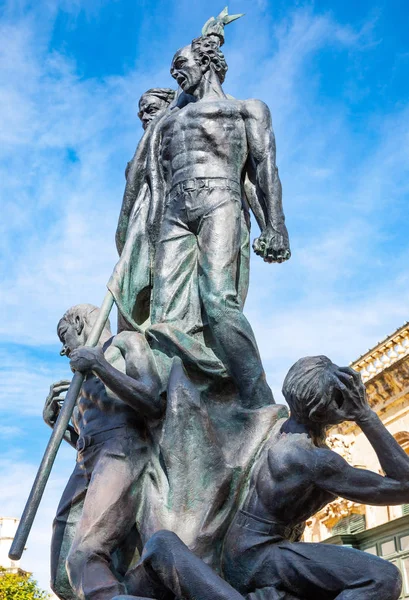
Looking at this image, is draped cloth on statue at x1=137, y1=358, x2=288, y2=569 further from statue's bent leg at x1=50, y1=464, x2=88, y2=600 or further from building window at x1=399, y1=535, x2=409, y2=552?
building window at x1=399, y1=535, x2=409, y2=552

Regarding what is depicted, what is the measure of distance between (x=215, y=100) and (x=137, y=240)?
1206 mm

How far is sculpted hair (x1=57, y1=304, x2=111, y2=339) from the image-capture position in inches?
250

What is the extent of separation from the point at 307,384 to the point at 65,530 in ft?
6.11

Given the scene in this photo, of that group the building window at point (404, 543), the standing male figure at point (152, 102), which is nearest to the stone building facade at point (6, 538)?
the building window at point (404, 543)

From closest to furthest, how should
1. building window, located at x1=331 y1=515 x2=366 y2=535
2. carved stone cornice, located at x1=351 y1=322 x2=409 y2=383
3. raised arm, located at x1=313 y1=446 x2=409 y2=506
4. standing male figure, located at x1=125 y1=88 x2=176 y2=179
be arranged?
raised arm, located at x1=313 y1=446 x2=409 y2=506 < standing male figure, located at x1=125 y1=88 x2=176 y2=179 < carved stone cornice, located at x1=351 y1=322 x2=409 y2=383 < building window, located at x1=331 y1=515 x2=366 y2=535

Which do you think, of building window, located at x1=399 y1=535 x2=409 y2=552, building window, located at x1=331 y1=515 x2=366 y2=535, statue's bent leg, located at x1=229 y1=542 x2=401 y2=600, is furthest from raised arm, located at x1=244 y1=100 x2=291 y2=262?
building window, located at x1=331 y1=515 x2=366 y2=535

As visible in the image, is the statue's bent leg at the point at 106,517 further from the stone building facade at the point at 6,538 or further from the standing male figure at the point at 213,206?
the stone building facade at the point at 6,538

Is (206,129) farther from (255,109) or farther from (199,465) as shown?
(199,465)

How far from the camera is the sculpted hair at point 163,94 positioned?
7378 millimetres

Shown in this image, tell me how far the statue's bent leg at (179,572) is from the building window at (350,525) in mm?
22592

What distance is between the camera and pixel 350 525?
2631 cm

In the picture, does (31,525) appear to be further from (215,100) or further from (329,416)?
(215,100)

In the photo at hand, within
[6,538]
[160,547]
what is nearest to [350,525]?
[160,547]

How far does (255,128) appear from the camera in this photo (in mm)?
6492
